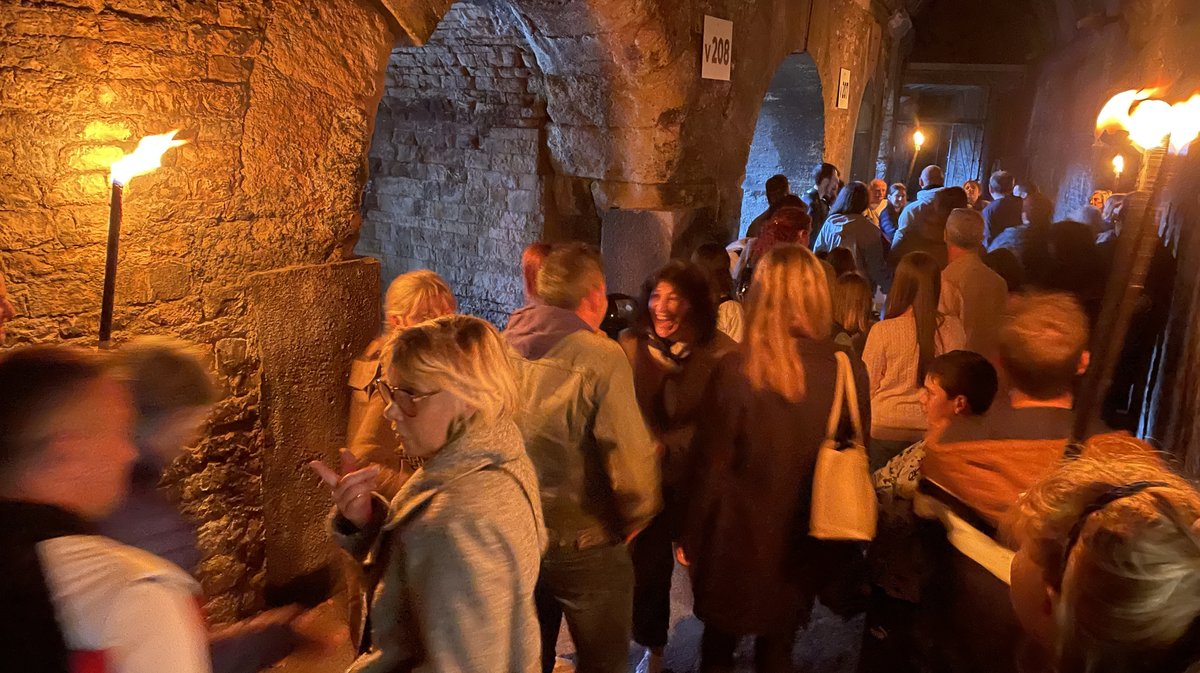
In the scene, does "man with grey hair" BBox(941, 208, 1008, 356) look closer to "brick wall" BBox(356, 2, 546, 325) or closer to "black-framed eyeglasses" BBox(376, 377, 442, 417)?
"brick wall" BBox(356, 2, 546, 325)

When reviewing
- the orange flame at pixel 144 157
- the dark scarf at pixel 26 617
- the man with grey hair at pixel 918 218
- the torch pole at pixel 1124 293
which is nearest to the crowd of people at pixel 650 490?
the dark scarf at pixel 26 617

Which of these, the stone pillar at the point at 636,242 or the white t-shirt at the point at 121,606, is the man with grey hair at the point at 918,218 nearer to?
the stone pillar at the point at 636,242

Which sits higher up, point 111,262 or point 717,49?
point 717,49

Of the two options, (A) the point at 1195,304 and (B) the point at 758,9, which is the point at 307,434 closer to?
(B) the point at 758,9

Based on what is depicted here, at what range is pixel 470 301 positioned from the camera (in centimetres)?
608

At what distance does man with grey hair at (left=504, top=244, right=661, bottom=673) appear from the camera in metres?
2.23

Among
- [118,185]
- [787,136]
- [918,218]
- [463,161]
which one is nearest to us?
[118,185]

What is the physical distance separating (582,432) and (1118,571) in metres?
1.36

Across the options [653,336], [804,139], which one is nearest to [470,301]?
[653,336]

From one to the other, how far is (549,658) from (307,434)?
1.32m

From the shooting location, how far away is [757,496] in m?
2.35

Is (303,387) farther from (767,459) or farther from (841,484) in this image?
(841,484)

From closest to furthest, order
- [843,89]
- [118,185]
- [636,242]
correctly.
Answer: [118,185]
[636,242]
[843,89]

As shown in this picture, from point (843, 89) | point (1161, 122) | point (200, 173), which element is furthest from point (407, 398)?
point (843, 89)
